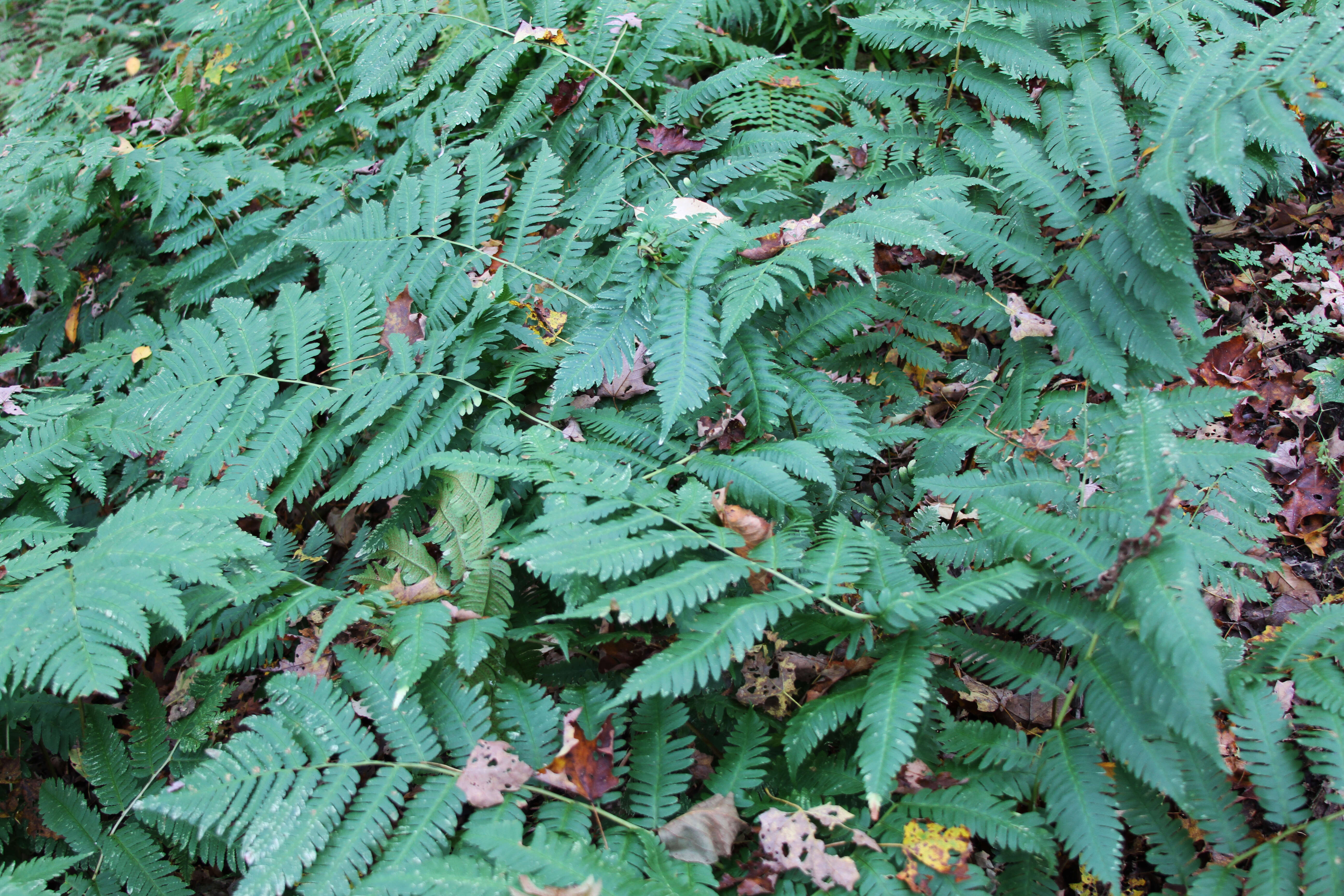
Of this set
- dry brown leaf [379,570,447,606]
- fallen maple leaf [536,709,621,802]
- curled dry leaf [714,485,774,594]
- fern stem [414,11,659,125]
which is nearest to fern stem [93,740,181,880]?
dry brown leaf [379,570,447,606]

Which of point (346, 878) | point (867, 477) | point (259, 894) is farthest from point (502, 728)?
point (867, 477)

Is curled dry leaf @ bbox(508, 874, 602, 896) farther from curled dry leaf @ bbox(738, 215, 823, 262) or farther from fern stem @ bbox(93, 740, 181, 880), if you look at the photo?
curled dry leaf @ bbox(738, 215, 823, 262)

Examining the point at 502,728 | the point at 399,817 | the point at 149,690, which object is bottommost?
the point at 149,690

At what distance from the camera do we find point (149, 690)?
2.84 m

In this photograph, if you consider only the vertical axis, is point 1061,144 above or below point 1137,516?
above

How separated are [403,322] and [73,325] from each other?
2254 millimetres

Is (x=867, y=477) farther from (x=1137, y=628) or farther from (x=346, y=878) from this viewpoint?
(x=346, y=878)

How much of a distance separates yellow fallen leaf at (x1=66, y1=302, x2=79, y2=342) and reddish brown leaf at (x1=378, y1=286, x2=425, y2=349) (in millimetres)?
2143

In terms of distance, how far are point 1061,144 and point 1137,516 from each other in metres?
1.80

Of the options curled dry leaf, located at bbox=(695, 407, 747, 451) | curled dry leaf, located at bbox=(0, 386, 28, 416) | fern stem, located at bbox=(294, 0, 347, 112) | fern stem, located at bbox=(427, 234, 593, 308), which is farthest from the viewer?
fern stem, located at bbox=(294, 0, 347, 112)

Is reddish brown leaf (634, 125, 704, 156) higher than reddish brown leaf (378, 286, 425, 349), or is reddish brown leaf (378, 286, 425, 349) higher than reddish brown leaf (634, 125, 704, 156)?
reddish brown leaf (634, 125, 704, 156)

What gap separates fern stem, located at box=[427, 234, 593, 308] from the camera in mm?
3113

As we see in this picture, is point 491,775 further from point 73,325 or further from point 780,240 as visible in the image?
point 73,325

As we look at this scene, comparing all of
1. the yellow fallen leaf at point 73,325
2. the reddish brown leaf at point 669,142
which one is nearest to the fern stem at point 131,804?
the yellow fallen leaf at point 73,325
